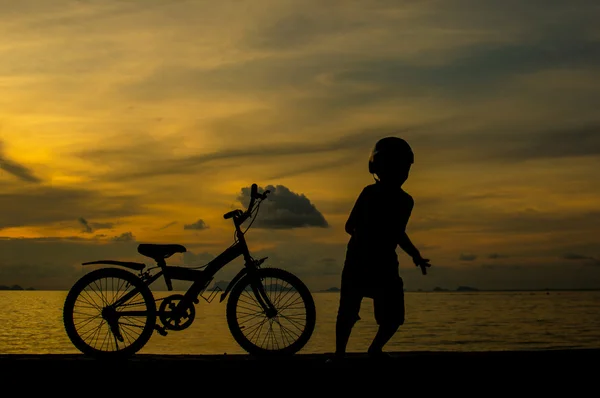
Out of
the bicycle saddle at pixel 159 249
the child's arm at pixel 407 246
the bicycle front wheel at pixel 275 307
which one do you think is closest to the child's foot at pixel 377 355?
the child's arm at pixel 407 246

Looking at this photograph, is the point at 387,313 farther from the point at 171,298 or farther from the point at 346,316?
the point at 171,298

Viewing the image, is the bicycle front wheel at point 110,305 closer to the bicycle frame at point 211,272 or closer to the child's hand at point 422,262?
the bicycle frame at point 211,272

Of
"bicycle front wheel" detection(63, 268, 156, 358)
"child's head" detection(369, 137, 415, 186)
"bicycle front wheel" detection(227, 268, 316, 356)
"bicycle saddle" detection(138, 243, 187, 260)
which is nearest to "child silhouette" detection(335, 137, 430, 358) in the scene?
"child's head" detection(369, 137, 415, 186)

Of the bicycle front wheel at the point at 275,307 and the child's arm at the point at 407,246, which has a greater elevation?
the child's arm at the point at 407,246

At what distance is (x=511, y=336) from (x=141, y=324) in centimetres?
6944

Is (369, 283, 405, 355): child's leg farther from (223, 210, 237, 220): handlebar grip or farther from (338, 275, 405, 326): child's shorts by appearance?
(223, 210, 237, 220): handlebar grip

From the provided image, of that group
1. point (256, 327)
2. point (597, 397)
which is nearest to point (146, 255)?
point (256, 327)

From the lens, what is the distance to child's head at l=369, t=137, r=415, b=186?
775 centimetres

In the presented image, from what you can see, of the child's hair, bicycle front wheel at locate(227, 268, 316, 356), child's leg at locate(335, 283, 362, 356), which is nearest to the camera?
the child's hair

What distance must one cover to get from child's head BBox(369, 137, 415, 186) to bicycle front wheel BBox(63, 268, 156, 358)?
3.52 m

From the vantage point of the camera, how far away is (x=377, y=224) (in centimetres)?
788

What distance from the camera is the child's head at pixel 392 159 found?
305 inches

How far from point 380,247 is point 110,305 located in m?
3.89

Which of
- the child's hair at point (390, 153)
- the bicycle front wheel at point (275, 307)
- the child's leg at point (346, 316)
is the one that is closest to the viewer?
the child's hair at point (390, 153)
